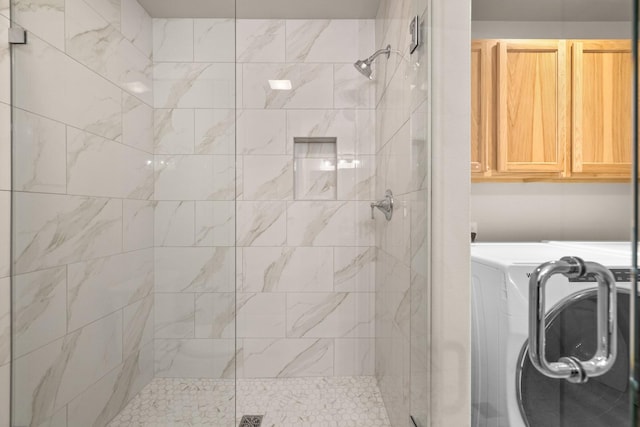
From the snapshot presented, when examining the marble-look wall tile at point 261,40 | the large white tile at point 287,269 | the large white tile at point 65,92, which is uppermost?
the marble-look wall tile at point 261,40

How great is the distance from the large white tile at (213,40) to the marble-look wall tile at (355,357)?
1723mm

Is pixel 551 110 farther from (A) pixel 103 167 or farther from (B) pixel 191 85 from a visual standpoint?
(A) pixel 103 167

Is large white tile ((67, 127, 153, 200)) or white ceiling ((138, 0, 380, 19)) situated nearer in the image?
large white tile ((67, 127, 153, 200))

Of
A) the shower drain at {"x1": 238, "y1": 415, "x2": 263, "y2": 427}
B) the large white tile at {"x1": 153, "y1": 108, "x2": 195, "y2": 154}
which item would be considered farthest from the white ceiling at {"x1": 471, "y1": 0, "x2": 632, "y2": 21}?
the shower drain at {"x1": 238, "y1": 415, "x2": 263, "y2": 427}

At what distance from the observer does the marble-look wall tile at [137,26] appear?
1.11 meters

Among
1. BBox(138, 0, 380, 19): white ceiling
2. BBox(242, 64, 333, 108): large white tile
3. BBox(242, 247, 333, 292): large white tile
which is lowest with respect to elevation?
BBox(242, 247, 333, 292): large white tile

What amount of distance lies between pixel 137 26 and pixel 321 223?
1432mm

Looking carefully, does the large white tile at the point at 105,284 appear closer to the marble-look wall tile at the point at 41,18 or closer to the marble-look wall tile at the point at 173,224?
the marble-look wall tile at the point at 173,224

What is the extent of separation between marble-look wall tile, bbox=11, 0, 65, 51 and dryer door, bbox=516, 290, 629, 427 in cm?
150

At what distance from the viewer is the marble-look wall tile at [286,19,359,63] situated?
7.38ft

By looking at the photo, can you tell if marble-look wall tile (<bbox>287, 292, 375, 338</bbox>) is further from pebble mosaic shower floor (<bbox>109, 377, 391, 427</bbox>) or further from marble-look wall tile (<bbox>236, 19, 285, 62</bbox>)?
marble-look wall tile (<bbox>236, 19, 285, 62</bbox>)

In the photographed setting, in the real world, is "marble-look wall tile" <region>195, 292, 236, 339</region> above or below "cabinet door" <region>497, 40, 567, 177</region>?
below

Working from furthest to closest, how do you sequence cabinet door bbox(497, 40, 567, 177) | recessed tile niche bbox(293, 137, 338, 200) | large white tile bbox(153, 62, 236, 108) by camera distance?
recessed tile niche bbox(293, 137, 338, 200)
large white tile bbox(153, 62, 236, 108)
cabinet door bbox(497, 40, 567, 177)

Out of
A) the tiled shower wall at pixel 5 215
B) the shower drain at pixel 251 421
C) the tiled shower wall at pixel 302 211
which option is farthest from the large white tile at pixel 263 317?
the tiled shower wall at pixel 5 215
